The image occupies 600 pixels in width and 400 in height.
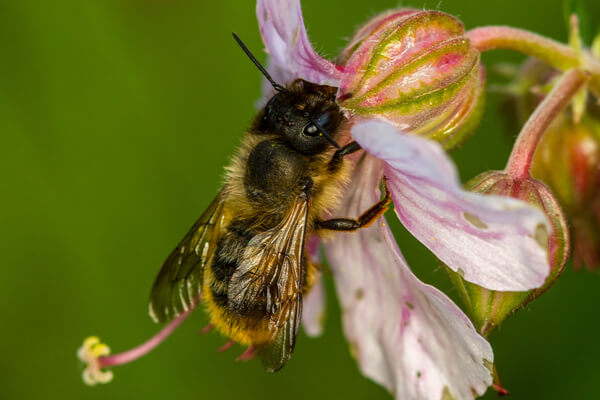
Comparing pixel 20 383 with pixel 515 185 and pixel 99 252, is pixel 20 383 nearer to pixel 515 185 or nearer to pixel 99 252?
pixel 99 252

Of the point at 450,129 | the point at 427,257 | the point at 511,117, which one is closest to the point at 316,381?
the point at 427,257

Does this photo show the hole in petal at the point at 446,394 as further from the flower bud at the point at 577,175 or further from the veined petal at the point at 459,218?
the flower bud at the point at 577,175

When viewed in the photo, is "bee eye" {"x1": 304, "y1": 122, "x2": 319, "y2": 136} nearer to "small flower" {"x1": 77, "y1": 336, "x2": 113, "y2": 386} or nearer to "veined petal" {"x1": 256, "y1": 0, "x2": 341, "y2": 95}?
"veined petal" {"x1": 256, "y1": 0, "x2": 341, "y2": 95}

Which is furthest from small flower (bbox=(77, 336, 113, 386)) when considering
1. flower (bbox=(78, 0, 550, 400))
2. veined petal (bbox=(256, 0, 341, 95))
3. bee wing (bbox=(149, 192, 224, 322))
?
veined petal (bbox=(256, 0, 341, 95))

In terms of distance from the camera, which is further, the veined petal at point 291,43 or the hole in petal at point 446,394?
the hole in petal at point 446,394

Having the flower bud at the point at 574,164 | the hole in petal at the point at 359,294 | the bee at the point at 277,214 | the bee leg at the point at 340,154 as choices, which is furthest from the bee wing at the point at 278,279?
the flower bud at the point at 574,164

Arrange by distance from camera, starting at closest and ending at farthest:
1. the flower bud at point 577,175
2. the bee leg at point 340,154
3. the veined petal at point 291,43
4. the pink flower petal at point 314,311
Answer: the veined petal at point 291,43
the bee leg at point 340,154
the flower bud at point 577,175
the pink flower petal at point 314,311

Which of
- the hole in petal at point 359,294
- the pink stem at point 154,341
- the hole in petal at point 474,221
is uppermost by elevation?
the pink stem at point 154,341
